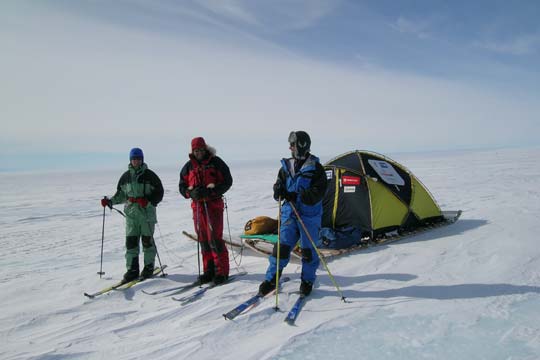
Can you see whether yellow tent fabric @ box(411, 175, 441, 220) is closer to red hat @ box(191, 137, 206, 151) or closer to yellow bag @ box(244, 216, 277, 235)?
yellow bag @ box(244, 216, 277, 235)

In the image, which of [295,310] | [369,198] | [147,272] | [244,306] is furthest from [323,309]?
[369,198]

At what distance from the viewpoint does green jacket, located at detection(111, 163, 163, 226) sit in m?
5.41

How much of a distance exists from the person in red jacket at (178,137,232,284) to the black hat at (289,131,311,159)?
3.91 feet

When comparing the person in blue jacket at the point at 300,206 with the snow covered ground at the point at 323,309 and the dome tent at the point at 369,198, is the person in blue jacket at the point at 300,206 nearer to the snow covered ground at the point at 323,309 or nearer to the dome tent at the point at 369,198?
the snow covered ground at the point at 323,309

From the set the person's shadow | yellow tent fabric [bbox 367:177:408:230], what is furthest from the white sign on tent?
the person's shadow

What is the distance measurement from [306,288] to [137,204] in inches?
118

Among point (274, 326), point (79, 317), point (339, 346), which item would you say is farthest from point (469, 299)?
point (79, 317)

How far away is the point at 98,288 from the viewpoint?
5.24 meters

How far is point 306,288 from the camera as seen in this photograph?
4.42 metres

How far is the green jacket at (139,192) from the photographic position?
5.41m

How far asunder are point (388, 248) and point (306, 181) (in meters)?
2.93

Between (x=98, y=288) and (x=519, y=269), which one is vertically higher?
(x=519, y=269)

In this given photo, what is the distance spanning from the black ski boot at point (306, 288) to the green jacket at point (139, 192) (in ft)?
8.76

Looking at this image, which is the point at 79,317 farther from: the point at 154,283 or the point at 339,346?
the point at 339,346
